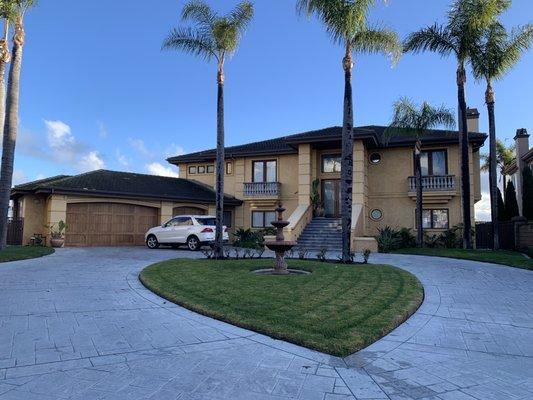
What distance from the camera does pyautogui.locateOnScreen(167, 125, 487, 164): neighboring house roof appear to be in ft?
71.5

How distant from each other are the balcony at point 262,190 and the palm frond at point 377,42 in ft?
38.5

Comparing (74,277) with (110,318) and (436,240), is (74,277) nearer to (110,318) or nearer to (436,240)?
(110,318)

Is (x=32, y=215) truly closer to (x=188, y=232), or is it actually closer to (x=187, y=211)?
(x=188, y=232)

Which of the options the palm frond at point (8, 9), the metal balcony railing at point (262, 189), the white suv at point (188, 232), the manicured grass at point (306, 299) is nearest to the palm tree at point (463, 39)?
the manicured grass at point (306, 299)

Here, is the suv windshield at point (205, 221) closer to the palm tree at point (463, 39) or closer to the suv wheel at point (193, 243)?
the suv wheel at point (193, 243)

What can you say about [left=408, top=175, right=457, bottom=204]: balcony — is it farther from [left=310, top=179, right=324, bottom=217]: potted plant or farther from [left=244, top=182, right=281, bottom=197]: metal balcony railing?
[left=244, top=182, right=281, bottom=197]: metal balcony railing

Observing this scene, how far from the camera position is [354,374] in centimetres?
420

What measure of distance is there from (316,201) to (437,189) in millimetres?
6644

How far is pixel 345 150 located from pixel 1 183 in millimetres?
13352

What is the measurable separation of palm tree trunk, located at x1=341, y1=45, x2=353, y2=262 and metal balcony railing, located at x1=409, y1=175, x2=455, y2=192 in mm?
9957

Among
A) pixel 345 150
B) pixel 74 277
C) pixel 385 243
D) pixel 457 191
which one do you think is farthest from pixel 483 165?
pixel 74 277

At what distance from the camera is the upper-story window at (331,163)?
2425 centimetres

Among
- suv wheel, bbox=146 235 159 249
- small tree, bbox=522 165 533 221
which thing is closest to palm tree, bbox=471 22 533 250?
small tree, bbox=522 165 533 221

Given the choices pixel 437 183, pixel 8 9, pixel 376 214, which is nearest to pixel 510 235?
pixel 437 183
